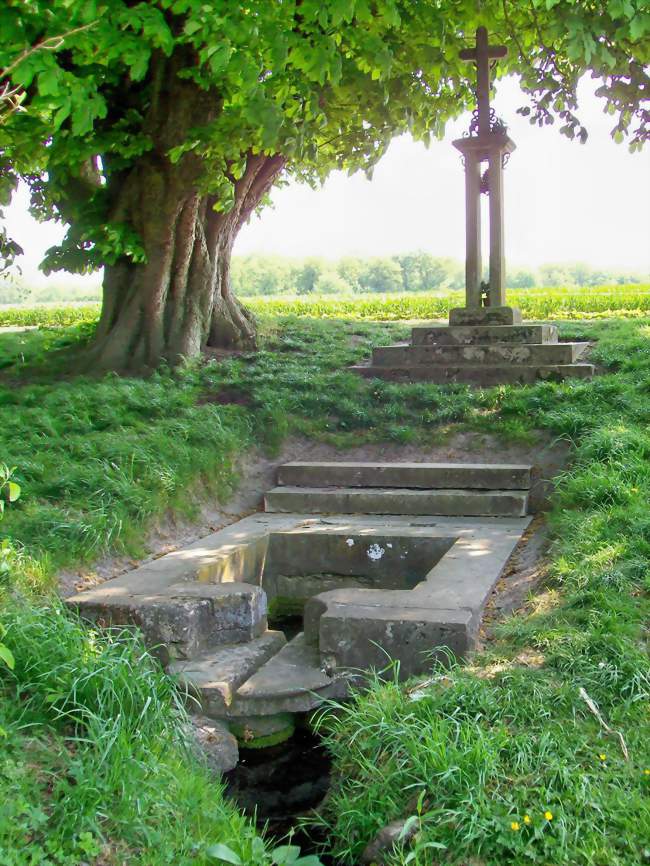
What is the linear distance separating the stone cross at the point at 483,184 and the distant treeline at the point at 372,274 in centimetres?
3563

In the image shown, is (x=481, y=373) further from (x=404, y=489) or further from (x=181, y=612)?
(x=181, y=612)

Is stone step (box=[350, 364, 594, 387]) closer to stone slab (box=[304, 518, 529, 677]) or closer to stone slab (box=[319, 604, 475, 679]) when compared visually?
stone slab (box=[304, 518, 529, 677])

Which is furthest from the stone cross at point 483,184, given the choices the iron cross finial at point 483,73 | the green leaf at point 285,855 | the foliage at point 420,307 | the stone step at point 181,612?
the green leaf at point 285,855

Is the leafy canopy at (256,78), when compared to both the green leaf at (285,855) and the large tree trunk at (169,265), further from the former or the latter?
the green leaf at (285,855)

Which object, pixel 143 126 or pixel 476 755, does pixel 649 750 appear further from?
pixel 143 126

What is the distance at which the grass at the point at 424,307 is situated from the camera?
54.5 feet

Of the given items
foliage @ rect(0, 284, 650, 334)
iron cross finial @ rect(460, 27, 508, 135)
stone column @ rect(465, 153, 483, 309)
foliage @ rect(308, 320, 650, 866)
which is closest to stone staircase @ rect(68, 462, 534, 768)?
foliage @ rect(308, 320, 650, 866)

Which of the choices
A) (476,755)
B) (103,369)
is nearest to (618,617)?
(476,755)

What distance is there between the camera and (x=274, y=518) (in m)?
7.65

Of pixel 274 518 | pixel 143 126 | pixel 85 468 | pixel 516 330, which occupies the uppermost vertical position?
pixel 143 126

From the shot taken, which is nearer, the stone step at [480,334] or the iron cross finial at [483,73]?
the stone step at [480,334]

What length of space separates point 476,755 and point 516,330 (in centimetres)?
748

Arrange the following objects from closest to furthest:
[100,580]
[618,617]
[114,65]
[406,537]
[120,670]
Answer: [120,670] → [618,617] → [100,580] → [406,537] → [114,65]

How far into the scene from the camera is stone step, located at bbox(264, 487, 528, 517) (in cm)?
746
